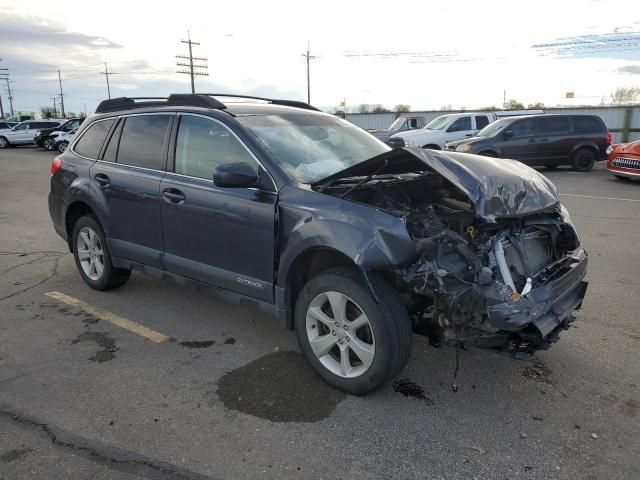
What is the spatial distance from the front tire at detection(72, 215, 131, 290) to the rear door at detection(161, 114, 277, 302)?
3.52ft

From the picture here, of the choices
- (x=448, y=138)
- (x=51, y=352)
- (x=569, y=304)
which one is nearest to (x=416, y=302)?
(x=569, y=304)

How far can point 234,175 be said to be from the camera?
11.1ft

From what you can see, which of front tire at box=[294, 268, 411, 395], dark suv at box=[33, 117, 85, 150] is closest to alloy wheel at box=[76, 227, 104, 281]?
front tire at box=[294, 268, 411, 395]

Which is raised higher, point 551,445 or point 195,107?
point 195,107

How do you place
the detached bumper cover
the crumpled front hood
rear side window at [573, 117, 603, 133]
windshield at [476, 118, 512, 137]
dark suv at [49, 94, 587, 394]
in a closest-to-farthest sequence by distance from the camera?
the detached bumper cover, dark suv at [49, 94, 587, 394], the crumpled front hood, windshield at [476, 118, 512, 137], rear side window at [573, 117, 603, 133]

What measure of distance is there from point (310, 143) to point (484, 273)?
1769 millimetres

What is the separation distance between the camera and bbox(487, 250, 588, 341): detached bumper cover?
2.79 metres

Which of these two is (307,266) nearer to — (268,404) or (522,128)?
(268,404)

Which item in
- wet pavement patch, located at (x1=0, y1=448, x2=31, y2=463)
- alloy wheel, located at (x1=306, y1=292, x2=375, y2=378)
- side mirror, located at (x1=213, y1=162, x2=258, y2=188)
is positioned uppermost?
side mirror, located at (x1=213, y1=162, x2=258, y2=188)

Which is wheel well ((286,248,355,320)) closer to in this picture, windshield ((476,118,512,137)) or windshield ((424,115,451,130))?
windshield ((476,118,512,137))

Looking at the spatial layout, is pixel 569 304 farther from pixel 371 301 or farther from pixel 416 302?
pixel 371 301

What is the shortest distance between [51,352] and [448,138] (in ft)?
52.1

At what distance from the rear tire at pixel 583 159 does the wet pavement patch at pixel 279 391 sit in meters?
15.0

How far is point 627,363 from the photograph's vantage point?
3594mm
